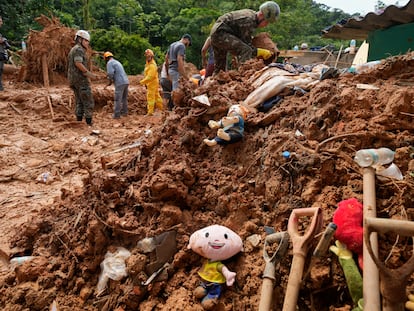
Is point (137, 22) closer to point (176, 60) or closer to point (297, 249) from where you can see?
point (176, 60)

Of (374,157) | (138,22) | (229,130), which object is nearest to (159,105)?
(229,130)

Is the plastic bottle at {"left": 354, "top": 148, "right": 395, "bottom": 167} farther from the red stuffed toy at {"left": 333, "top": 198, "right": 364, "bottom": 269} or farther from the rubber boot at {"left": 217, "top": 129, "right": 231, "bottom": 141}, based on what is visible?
the rubber boot at {"left": 217, "top": 129, "right": 231, "bottom": 141}

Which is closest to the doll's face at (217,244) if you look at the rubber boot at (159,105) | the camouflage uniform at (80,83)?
the camouflage uniform at (80,83)

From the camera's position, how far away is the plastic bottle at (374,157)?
5.73ft

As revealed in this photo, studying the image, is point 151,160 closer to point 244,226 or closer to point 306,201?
point 244,226

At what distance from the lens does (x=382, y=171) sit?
1769 mm

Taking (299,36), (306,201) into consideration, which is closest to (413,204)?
(306,201)

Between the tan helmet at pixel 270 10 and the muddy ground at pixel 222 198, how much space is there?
173 cm

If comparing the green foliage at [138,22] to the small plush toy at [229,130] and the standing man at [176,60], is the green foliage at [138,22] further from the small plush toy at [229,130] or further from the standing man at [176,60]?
the small plush toy at [229,130]

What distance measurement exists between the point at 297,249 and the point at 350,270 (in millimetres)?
266

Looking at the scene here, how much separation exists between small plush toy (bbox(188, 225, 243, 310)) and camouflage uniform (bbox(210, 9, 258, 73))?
127 inches

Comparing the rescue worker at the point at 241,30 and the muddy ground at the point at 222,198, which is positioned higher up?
the rescue worker at the point at 241,30

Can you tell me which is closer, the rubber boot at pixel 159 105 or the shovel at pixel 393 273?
the shovel at pixel 393 273

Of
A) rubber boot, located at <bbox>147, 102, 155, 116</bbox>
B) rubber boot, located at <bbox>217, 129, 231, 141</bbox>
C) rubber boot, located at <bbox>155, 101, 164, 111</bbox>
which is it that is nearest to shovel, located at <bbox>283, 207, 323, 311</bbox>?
rubber boot, located at <bbox>217, 129, 231, 141</bbox>
